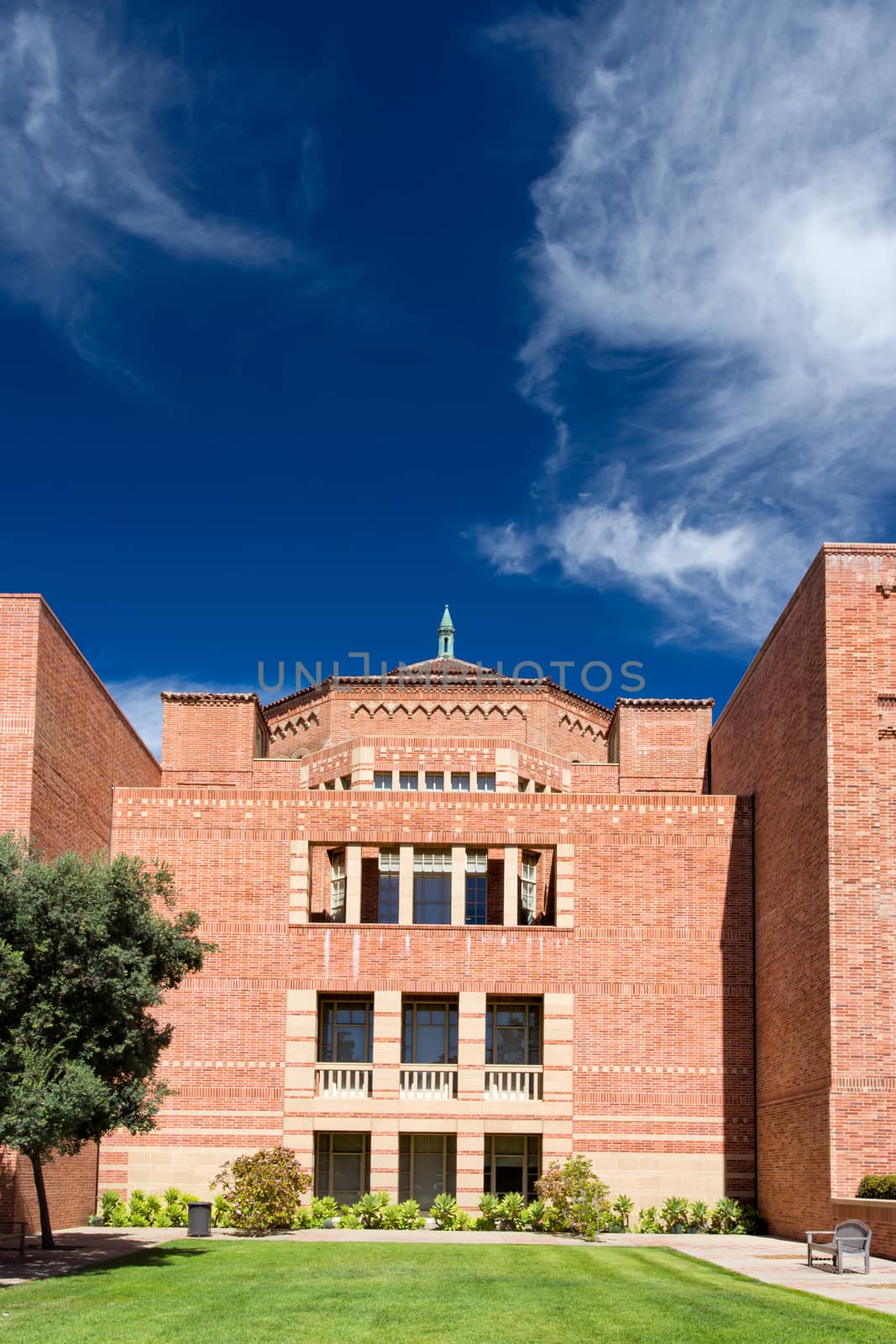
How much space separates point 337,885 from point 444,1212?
808 cm

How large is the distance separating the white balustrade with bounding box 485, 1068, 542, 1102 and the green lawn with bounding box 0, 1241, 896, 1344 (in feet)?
27.3

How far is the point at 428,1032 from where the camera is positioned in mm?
34688

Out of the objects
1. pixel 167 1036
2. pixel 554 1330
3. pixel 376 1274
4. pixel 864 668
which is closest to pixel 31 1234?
pixel 167 1036

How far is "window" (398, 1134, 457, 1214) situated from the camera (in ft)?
111

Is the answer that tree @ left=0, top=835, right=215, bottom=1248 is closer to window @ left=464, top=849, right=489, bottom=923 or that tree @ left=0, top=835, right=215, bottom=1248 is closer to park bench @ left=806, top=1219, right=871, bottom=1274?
park bench @ left=806, top=1219, right=871, bottom=1274

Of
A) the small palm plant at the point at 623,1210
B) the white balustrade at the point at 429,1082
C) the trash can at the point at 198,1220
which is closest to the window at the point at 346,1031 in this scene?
the white balustrade at the point at 429,1082

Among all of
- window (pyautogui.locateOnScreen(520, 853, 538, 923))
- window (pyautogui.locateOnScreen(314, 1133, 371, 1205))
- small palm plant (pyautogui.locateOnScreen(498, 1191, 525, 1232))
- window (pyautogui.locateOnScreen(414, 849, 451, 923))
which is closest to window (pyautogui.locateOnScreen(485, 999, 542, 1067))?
window (pyautogui.locateOnScreen(520, 853, 538, 923))

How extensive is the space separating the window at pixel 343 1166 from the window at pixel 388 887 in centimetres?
512

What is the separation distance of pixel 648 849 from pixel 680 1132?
6452mm

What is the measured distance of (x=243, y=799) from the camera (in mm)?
34969

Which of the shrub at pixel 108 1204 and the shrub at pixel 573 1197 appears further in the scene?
the shrub at pixel 108 1204

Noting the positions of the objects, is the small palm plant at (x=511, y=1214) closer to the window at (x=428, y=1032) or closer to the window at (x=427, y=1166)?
the window at (x=427, y=1166)

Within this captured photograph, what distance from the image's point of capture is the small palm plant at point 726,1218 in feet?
105

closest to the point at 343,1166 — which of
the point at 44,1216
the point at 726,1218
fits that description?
the point at 726,1218
